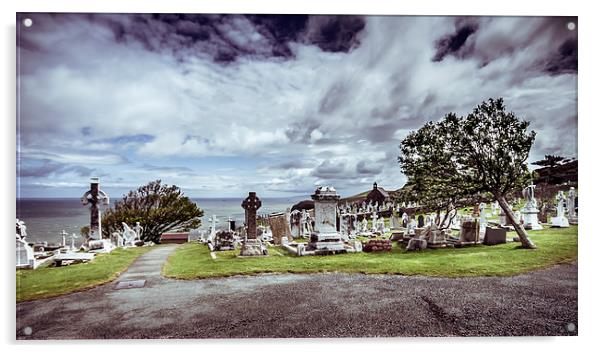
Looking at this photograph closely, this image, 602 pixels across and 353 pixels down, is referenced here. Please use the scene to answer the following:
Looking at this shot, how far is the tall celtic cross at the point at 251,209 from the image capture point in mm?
3553

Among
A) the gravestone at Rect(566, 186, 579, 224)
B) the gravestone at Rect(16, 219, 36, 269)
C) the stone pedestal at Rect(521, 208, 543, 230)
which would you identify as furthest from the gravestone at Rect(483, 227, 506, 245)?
the gravestone at Rect(16, 219, 36, 269)

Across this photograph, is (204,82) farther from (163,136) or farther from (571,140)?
(571,140)

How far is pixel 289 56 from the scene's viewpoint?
334 centimetres

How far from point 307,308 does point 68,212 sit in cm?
255

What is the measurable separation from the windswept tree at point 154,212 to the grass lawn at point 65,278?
1.33 ft

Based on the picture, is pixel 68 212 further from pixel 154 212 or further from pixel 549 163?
pixel 549 163

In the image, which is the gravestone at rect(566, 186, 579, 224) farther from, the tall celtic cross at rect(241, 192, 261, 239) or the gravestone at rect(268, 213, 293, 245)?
the tall celtic cross at rect(241, 192, 261, 239)

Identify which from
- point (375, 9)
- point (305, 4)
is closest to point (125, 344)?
point (305, 4)

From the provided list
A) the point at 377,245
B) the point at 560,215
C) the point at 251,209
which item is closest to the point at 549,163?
the point at 560,215

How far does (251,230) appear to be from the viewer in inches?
148

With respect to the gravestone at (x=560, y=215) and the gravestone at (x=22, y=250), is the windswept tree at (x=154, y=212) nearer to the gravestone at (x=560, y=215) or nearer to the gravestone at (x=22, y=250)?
the gravestone at (x=22, y=250)

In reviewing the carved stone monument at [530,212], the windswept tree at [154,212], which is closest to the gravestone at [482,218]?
the carved stone monument at [530,212]

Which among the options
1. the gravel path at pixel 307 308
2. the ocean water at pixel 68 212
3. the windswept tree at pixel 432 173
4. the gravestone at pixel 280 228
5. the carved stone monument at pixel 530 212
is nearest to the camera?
the gravel path at pixel 307 308

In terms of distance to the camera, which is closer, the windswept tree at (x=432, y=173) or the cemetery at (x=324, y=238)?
the cemetery at (x=324, y=238)
